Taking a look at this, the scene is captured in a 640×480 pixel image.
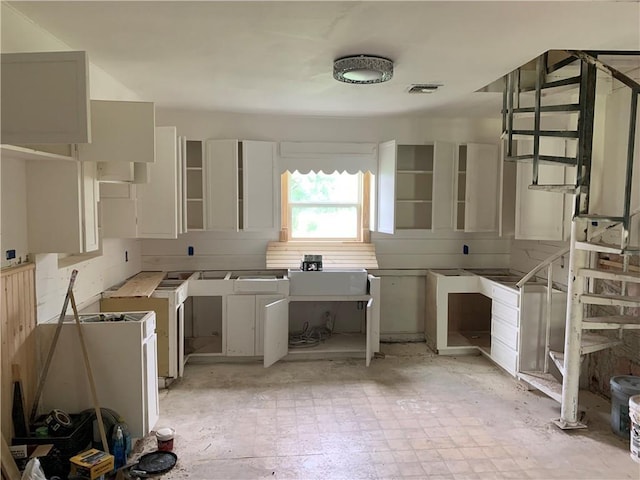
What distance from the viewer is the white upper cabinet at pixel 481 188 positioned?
17.0 feet

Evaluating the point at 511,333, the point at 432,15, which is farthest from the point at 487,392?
the point at 432,15

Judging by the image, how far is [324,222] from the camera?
5.59 meters

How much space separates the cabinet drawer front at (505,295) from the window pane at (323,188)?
6.19 ft

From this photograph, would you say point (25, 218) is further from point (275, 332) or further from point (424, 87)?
point (424, 87)

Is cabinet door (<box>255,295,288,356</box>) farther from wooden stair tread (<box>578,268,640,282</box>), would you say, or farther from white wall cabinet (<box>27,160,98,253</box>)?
wooden stair tread (<box>578,268,640,282</box>)

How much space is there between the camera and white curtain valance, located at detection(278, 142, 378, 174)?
17.3ft

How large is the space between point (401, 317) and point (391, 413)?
2.06 meters

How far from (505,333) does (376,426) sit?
5.93 ft

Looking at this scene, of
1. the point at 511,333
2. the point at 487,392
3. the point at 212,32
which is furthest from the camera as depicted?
the point at 511,333

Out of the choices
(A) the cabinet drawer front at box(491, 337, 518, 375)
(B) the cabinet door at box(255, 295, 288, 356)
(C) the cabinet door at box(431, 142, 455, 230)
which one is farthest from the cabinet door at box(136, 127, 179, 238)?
(A) the cabinet drawer front at box(491, 337, 518, 375)

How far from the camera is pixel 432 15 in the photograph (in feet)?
7.89

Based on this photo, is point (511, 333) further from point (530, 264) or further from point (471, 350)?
point (530, 264)

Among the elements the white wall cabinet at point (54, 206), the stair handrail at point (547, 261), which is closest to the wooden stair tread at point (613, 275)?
the stair handrail at point (547, 261)

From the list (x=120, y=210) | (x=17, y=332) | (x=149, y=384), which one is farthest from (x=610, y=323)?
(x=120, y=210)
